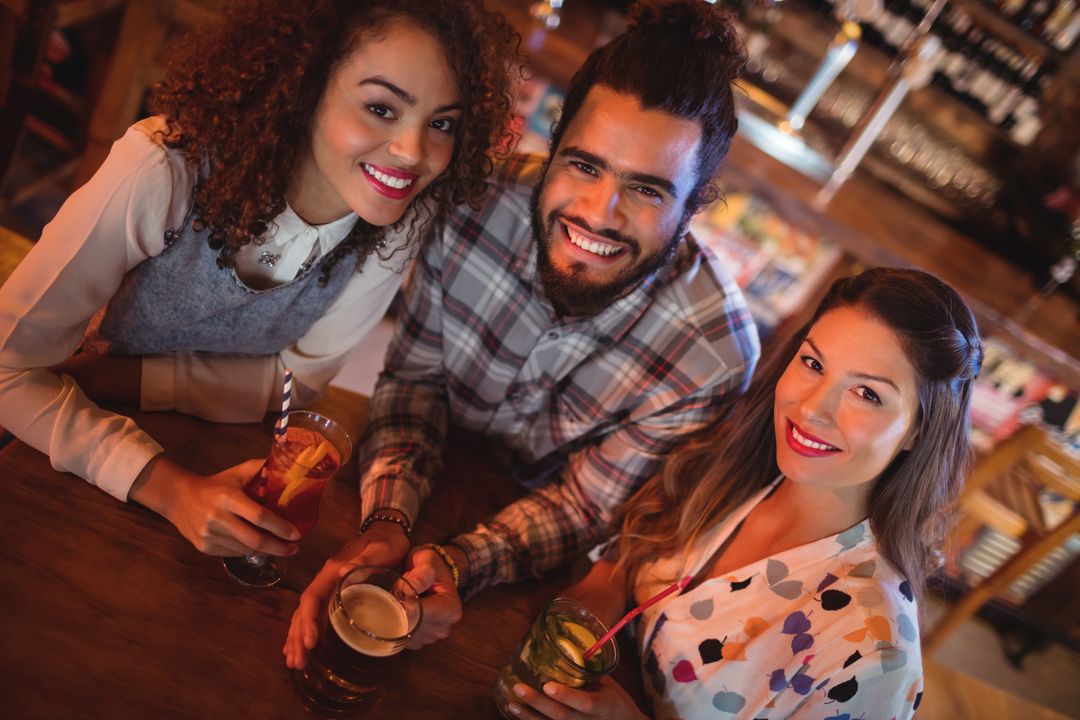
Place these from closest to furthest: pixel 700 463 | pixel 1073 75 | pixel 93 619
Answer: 1. pixel 93 619
2. pixel 700 463
3. pixel 1073 75

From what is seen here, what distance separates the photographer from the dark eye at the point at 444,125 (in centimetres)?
139

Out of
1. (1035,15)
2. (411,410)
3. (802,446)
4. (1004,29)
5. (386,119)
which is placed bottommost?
(411,410)

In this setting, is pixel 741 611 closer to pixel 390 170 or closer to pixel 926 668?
pixel 390 170

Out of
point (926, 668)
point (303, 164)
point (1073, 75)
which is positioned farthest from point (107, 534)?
point (1073, 75)

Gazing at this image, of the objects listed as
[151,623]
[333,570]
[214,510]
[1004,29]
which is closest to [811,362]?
[333,570]

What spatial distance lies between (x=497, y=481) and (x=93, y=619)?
824 millimetres

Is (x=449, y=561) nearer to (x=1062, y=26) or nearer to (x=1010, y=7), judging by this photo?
(x=1010, y=7)

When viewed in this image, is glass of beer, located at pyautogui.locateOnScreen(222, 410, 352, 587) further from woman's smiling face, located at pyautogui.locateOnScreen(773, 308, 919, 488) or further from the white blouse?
woman's smiling face, located at pyautogui.locateOnScreen(773, 308, 919, 488)

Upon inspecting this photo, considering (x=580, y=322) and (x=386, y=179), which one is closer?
(x=386, y=179)

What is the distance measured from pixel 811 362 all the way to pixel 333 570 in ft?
2.96

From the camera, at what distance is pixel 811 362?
140 cm

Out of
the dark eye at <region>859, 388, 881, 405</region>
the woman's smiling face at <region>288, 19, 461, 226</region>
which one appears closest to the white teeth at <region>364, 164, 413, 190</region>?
the woman's smiling face at <region>288, 19, 461, 226</region>

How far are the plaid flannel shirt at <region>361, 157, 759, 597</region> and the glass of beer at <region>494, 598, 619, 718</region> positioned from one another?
33 cm

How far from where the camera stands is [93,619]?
1016 mm
